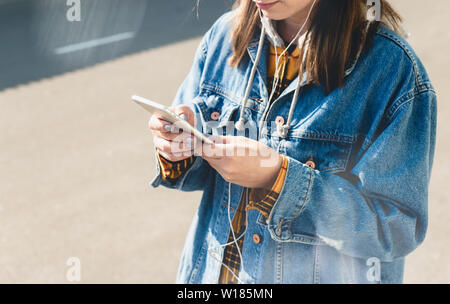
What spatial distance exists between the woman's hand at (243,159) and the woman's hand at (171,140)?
78 millimetres

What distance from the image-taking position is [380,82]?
1.35 meters

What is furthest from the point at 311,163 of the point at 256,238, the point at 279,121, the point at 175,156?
the point at 175,156

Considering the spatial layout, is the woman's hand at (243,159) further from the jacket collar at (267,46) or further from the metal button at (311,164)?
the jacket collar at (267,46)

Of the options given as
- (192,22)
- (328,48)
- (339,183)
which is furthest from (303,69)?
(192,22)

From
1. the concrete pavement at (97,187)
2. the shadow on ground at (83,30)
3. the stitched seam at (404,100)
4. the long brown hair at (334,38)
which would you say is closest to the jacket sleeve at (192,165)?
the long brown hair at (334,38)

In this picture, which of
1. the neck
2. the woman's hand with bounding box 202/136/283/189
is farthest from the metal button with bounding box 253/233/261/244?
the neck

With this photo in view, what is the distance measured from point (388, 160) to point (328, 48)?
0.36m

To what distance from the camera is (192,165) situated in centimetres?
157

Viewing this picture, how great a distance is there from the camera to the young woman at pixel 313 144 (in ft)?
4.33

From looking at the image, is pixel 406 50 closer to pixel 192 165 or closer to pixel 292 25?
pixel 292 25

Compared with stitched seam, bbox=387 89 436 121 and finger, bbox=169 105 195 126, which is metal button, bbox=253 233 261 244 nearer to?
finger, bbox=169 105 195 126

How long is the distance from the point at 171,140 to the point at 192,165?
19cm

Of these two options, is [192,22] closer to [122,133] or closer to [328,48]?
[122,133]

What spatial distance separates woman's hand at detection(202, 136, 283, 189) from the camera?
1275 millimetres
